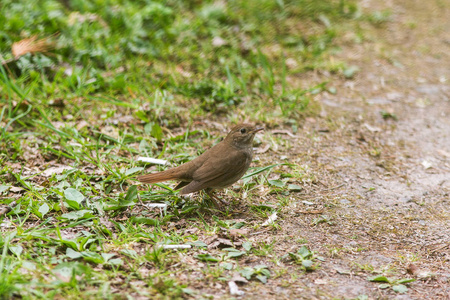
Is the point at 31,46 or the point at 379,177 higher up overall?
the point at 31,46

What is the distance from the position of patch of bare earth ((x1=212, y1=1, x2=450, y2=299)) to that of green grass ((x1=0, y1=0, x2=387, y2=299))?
286mm

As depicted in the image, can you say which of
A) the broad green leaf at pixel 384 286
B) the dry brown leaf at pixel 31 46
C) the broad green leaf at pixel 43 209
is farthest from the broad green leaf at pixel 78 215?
the dry brown leaf at pixel 31 46

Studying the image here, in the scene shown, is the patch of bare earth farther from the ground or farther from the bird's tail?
the bird's tail

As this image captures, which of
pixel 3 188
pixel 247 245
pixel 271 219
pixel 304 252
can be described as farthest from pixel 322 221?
pixel 3 188

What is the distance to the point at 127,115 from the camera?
6.00m

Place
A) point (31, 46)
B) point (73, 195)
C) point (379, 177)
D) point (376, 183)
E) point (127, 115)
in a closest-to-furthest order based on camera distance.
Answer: point (73, 195), point (376, 183), point (379, 177), point (127, 115), point (31, 46)

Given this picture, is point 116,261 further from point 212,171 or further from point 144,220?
point 212,171

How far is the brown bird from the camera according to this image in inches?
175

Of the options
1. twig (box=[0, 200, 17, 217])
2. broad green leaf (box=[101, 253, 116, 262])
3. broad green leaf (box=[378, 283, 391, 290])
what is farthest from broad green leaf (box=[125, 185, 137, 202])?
broad green leaf (box=[378, 283, 391, 290])

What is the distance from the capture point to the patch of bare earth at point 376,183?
3814 mm

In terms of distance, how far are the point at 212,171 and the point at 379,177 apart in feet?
6.71

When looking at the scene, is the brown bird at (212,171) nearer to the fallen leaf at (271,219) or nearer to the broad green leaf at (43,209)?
the fallen leaf at (271,219)

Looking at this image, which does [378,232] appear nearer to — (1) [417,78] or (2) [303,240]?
(2) [303,240]

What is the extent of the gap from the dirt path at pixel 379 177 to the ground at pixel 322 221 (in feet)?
0.05
